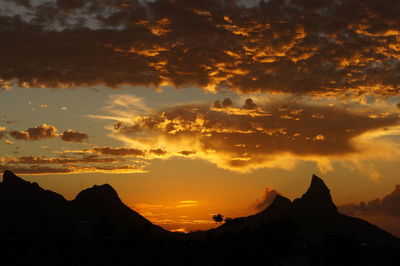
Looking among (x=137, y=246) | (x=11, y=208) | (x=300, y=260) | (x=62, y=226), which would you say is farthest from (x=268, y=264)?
(x=11, y=208)

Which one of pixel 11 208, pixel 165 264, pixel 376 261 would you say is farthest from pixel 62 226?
pixel 165 264

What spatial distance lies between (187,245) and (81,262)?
1771 centimetres

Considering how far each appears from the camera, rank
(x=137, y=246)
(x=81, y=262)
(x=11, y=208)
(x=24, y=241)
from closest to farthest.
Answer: (x=24, y=241)
(x=81, y=262)
(x=137, y=246)
(x=11, y=208)

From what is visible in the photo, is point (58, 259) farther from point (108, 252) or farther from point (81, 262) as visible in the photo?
point (108, 252)

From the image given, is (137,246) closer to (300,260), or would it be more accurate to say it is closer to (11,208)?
(300,260)

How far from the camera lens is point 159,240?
4644 cm

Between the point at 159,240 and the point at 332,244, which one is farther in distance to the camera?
the point at 332,244

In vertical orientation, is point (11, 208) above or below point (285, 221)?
above

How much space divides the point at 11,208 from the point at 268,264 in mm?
152273

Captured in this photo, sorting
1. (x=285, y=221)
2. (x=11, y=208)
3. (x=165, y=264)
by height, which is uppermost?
(x=11, y=208)

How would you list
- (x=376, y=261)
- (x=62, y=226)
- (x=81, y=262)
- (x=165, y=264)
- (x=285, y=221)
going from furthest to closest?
(x=62, y=226), (x=376, y=261), (x=285, y=221), (x=165, y=264), (x=81, y=262)

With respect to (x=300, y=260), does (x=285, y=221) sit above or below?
above

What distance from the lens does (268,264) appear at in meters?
54.8

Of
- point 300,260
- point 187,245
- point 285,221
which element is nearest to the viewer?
point 187,245
